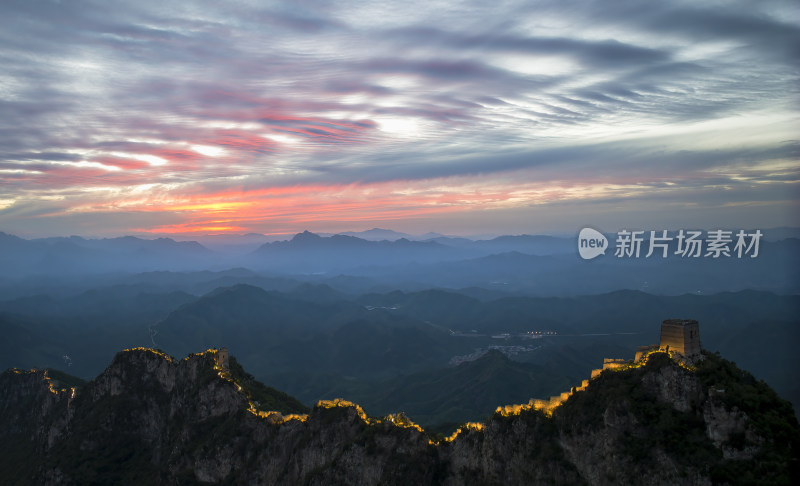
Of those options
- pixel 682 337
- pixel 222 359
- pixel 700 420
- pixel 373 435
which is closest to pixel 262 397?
pixel 222 359

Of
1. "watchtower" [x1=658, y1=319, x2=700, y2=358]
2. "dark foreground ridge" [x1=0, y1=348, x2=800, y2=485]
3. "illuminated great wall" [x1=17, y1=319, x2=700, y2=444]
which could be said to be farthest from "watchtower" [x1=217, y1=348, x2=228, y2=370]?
"watchtower" [x1=658, y1=319, x2=700, y2=358]

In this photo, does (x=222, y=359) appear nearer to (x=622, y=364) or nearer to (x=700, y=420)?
(x=622, y=364)

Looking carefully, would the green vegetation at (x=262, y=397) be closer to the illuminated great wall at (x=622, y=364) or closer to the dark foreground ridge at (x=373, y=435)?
the dark foreground ridge at (x=373, y=435)

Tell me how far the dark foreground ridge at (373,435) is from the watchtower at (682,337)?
324 cm

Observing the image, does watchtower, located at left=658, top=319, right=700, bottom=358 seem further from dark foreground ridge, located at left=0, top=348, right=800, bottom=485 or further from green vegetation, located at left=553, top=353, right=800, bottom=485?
dark foreground ridge, located at left=0, top=348, right=800, bottom=485

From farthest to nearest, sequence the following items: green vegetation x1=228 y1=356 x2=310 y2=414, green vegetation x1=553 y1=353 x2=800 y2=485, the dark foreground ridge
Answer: green vegetation x1=228 y1=356 x2=310 y2=414, the dark foreground ridge, green vegetation x1=553 y1=353 x2=800 y2=485

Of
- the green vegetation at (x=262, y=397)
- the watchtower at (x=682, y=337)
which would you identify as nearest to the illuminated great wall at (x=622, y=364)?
the watchtower at (x=682, y=337)

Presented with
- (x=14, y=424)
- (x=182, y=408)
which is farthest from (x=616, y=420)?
(x=14, y=424)

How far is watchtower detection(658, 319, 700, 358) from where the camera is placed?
153ft

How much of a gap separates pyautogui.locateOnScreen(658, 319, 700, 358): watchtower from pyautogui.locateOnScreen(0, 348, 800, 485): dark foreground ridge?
3.24 metres

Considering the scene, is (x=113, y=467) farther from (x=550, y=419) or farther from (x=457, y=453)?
(x=550, y=419)

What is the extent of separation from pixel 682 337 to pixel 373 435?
3895cm

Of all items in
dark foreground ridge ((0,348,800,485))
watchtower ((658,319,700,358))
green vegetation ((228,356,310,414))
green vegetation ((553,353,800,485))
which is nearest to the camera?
green vegetation ((553,353,800,485))

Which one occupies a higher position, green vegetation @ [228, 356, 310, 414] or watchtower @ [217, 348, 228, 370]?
watchtower @ [217, 348, 228, 370]
